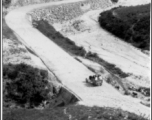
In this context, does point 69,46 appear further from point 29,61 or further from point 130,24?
point 130,24

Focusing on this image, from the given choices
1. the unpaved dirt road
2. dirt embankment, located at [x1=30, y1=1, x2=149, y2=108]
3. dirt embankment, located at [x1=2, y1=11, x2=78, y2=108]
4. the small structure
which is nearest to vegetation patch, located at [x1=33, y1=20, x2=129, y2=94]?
dirt embankment, located at [x1=30, y1=1, x2=149, y2=108]

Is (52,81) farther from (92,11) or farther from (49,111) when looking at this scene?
(92,11)

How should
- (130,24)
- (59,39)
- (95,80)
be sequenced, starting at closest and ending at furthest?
(95,80) → (59,39) → (130,24)

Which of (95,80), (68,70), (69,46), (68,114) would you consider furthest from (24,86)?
(69,46)

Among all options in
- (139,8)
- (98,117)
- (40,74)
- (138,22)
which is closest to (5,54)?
(40,74)

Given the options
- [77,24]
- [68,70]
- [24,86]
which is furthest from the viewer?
[77,24]

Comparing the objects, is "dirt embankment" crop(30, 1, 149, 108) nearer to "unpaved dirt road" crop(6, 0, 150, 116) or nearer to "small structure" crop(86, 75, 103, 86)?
"small structure" crop(86, 75, 103, 86)
